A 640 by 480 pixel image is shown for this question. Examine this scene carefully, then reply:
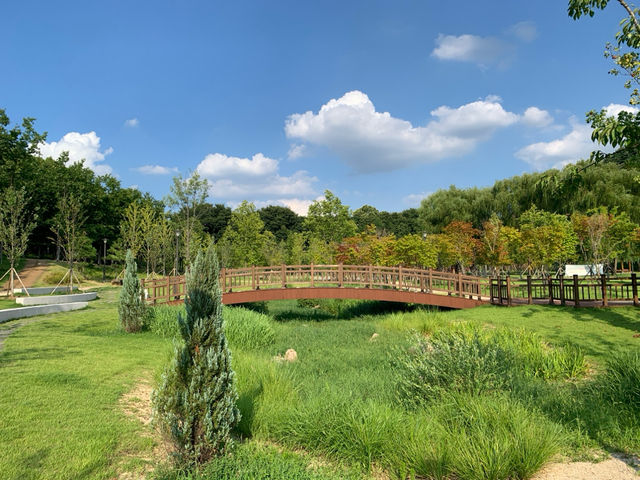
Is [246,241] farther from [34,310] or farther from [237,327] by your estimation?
[237,327]

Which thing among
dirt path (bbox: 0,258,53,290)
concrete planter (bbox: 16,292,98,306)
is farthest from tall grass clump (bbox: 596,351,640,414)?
dirt path (bbox: 0,258,53,290)

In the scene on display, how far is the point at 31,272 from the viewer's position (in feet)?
95.9

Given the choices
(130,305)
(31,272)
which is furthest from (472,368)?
(31,272)

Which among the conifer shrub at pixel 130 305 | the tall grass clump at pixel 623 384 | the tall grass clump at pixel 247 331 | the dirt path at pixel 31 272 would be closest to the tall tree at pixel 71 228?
the dirt path at pixel 31 272

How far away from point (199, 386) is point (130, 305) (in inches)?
319

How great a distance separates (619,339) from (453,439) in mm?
6908

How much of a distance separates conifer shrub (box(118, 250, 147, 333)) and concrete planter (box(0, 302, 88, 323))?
13.6ft

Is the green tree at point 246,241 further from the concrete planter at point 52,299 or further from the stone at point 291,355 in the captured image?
the stone at point 291,355

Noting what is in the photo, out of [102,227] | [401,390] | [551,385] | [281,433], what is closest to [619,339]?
[551,385]

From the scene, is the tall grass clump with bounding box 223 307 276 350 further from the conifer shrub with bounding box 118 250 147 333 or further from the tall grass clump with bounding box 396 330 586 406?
the tall grass clump with bounding box 396 330 586 406

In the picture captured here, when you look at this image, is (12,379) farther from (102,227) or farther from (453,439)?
(102,227)

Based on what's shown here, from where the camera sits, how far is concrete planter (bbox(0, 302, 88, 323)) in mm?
11708

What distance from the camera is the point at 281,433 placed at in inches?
180

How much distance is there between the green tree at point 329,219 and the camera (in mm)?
28984
